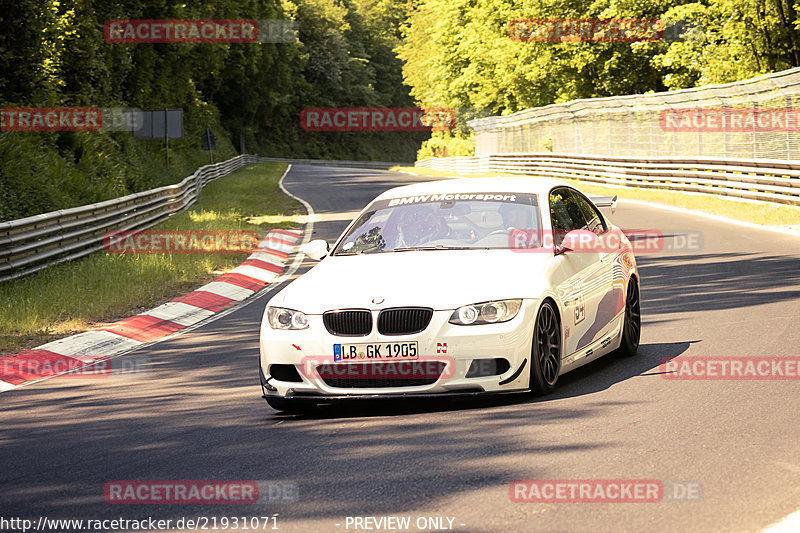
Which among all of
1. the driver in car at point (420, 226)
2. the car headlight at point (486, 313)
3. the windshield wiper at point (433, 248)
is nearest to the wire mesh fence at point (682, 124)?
the driver in car at point (420, 226)

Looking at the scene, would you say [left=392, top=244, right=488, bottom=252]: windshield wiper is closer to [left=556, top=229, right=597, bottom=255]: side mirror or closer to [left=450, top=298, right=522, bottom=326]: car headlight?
[left=556, top=229, right=597, bottom=255]: side mirror

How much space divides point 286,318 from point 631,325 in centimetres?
328

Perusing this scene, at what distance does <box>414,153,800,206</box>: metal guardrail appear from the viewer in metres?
24.9

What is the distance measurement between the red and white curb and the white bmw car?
11.9ft

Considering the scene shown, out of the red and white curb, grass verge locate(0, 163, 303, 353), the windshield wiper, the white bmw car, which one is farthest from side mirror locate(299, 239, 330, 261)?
grass verge locate(0, 163, 303, 353)

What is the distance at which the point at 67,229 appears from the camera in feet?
58.4

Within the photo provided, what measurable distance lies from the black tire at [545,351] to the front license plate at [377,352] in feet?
2.71

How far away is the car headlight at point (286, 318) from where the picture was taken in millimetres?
7461

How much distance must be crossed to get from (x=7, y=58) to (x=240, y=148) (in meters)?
80.9

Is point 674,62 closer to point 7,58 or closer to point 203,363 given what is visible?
point 7,58

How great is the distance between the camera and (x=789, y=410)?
7031 millimetres

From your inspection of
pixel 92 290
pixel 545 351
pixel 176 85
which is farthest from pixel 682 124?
pixel 176 85

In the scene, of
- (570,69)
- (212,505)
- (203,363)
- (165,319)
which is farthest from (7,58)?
(570,69)

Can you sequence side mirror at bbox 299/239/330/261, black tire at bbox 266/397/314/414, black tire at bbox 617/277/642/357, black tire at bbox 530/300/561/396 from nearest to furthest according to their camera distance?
black tire at bbox 530/300/561/396, black tire at bbox 266/397/314/414, side mirror at bbox 299/239/330/261, black tire at bbox 617/277/642/357
